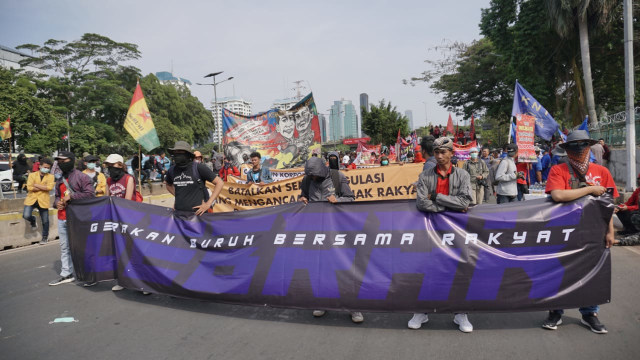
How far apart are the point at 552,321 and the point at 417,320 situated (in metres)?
1.24

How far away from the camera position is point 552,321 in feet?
11.8

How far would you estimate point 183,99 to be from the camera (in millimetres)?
63594

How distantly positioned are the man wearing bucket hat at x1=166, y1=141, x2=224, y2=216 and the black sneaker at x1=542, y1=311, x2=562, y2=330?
12.3ft

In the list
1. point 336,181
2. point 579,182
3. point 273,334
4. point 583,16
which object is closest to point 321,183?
point 336,181

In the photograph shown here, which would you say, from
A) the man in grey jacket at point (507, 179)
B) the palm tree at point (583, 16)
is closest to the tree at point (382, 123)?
the palm tree at point (583, 16)

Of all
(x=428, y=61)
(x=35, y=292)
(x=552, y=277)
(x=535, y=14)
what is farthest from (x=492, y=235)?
(x=428, y=61)

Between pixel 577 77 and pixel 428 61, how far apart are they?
14380 millimetres

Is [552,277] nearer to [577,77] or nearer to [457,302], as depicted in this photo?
[457,302]

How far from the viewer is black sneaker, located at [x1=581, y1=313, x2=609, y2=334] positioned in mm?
3480

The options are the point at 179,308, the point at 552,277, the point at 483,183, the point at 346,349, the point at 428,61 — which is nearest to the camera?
the point at 346,349

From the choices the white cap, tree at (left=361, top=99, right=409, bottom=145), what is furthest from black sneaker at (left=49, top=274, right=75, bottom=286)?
tree at (left=361, top=99, right=409, bottom=145)

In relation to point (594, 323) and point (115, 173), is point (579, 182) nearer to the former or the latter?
point (594, 323)

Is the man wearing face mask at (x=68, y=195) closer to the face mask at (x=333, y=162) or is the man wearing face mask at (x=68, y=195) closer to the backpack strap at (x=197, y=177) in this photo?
the backpack strap at (x=197, y=177)

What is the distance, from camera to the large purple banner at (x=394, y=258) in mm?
3592
